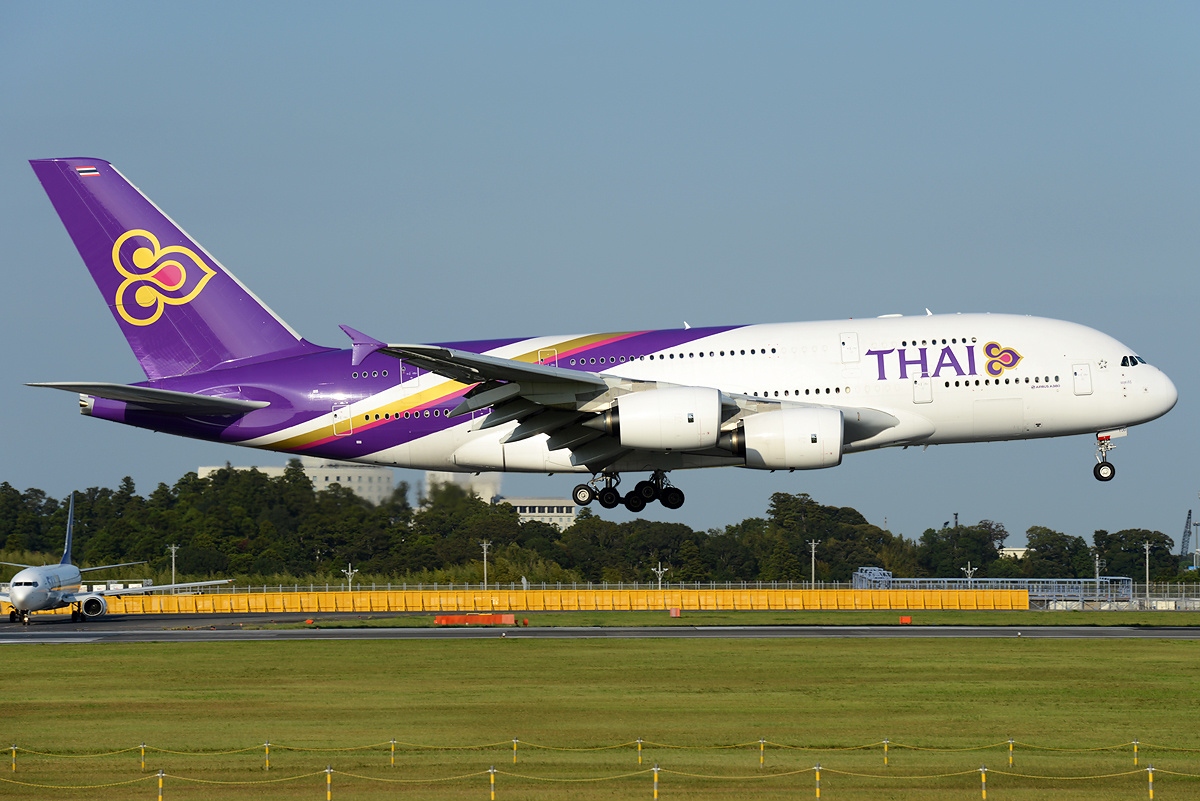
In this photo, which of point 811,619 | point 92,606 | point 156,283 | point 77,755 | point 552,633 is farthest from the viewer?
point 92,606

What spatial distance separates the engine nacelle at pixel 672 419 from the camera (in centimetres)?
4025

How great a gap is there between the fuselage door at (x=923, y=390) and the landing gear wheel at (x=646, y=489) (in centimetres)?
880

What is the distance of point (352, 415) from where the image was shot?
4406 cm

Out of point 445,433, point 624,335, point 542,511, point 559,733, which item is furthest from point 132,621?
point 542,511

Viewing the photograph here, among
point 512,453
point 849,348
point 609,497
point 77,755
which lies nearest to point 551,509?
point 609,497

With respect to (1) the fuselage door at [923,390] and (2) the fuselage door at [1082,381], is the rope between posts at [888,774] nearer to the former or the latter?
(1) the fuselage door at [923,390]

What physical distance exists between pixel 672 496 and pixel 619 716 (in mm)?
15769

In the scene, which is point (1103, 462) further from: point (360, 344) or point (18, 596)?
point (18, 596)

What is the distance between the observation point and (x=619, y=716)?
30.5 meters

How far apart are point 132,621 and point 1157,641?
46.1m

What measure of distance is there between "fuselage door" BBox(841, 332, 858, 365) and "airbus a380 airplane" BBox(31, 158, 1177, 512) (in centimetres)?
4

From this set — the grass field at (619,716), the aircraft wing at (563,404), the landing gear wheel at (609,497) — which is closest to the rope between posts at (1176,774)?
the grass field at (619,716)

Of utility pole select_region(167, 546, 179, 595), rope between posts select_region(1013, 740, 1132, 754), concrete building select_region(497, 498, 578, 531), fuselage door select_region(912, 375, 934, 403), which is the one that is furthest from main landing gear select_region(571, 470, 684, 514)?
concrete building select_region(497, 498, 578, 531)

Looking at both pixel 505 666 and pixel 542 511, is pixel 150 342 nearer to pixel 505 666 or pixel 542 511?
pixel 505 666
